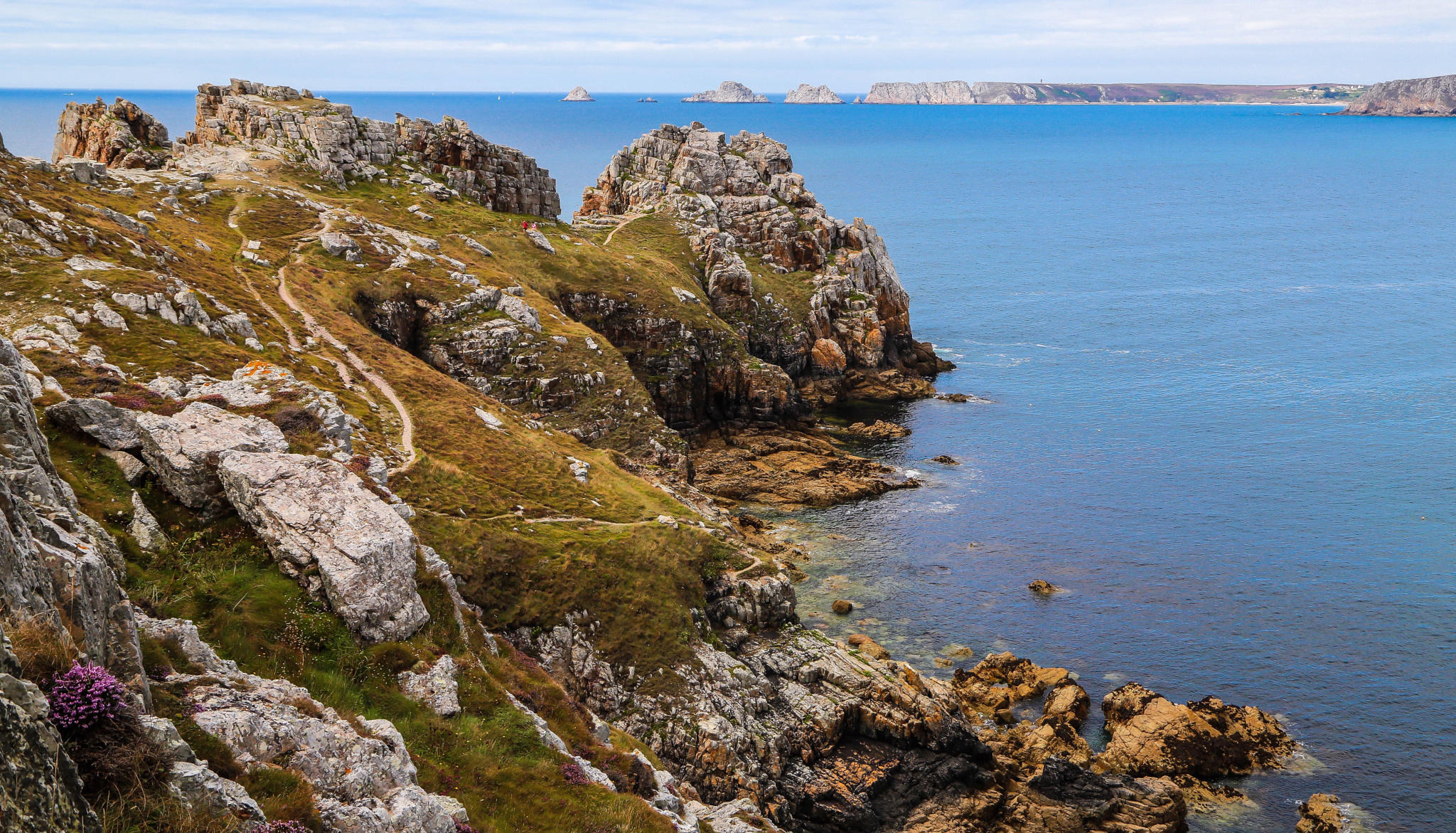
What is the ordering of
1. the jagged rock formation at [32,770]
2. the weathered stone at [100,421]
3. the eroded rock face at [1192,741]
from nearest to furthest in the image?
the jagged rock formation at [32,770] < the weathered stone at [100,421] < the eroded rock face at [1192,741]

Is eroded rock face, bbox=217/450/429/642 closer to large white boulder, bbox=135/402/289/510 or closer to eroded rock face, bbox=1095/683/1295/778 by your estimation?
large white boulder, bbox=135/402/289/510

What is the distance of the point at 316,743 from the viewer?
2694cm

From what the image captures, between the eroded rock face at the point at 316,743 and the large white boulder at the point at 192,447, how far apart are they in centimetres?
1131

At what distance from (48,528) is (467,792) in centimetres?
1582

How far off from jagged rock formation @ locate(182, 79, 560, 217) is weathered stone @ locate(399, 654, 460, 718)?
99938 mm

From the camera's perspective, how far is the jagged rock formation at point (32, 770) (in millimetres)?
15414

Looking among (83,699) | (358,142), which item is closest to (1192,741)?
(83,699)

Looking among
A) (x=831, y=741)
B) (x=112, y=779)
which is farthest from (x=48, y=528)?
(x=831, y=741)

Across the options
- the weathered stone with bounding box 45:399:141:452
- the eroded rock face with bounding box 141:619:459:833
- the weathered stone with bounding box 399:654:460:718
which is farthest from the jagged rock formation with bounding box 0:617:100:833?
the weathered stone with bounding box 45:399:141:452

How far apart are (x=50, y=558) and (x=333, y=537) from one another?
16406mm

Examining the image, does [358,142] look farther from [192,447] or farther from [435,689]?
[435,689]

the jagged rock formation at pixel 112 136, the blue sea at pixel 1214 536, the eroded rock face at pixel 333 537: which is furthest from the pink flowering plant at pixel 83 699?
the jagged rock formation at pixel 112 136

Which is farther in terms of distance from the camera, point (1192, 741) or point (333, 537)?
point (1192, 741)

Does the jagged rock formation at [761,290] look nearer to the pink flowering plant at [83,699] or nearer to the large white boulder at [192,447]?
the large white boulder at [192,447]
